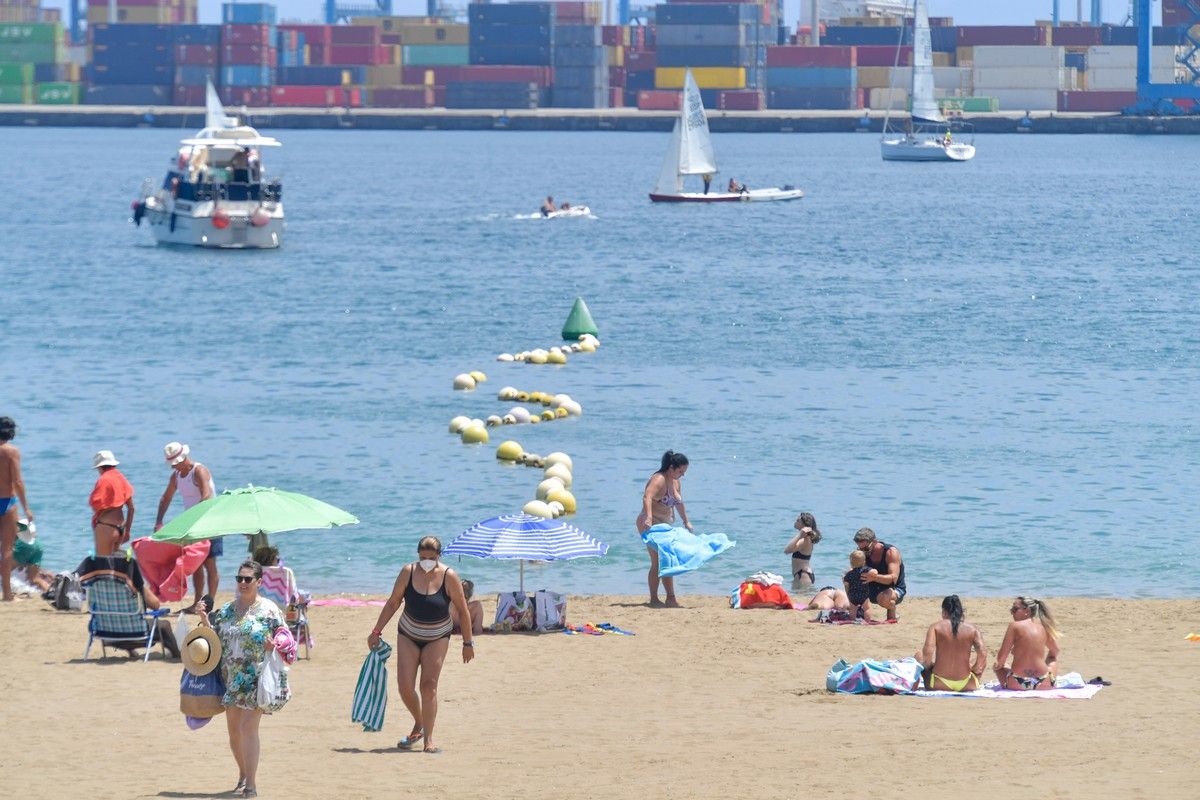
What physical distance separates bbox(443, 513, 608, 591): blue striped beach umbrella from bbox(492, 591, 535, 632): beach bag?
84cm

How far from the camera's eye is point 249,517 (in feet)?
46.5

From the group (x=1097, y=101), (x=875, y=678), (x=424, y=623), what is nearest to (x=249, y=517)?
(x=424, y=623)

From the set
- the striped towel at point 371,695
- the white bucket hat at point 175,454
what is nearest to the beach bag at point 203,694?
the striped towel at point 371,695

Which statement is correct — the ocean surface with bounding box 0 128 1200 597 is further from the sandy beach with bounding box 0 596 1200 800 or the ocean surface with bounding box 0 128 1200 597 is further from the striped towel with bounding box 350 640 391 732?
the striped towel with bounding box 350 640 391 732

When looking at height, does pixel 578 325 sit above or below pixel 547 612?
above

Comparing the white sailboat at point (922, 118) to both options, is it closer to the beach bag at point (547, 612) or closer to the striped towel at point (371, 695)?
the beach bag at point (547, 612)

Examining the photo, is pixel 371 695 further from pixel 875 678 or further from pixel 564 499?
pixel 564 499

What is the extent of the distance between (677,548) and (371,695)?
16.5ft

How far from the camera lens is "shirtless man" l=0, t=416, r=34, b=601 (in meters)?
15.5

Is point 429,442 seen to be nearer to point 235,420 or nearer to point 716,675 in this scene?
point 235,420

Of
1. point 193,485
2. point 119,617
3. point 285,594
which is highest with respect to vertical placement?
point 193,485

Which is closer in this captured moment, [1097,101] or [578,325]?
[578,325]

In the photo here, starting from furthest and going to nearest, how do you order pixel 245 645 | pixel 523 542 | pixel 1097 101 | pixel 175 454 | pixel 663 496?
pixel 1097 101 < pixel 663 496 < pixel 175 454 < pixel 523 542 < pixel 245 645

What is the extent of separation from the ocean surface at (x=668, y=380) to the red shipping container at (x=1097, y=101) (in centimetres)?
11738
